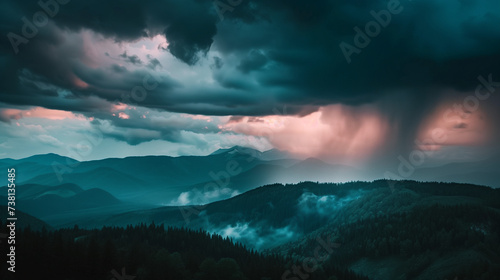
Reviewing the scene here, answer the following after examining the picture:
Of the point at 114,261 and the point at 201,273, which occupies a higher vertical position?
the point at 114,261

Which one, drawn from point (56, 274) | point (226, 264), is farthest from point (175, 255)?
point (56, 274)

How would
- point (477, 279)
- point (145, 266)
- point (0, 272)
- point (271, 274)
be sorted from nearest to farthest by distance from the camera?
point (0, 272) < point (145, 266) < point (271, 274) < point (477, 279)

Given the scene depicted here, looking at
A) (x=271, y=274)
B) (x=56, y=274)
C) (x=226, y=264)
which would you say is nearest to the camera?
(x=56, y=274)

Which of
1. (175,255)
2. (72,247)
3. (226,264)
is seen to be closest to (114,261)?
(72,247)

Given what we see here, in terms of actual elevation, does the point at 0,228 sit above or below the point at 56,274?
above

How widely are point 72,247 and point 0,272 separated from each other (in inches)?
1018

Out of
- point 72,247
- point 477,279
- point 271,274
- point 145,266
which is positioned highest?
point 72,247

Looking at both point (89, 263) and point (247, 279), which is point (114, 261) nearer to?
point (89, 263)

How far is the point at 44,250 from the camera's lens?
126 metres

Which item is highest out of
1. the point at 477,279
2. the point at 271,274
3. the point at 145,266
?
the point at 145,266

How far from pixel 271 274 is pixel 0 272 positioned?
4415 inches

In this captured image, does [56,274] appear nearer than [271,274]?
Yes

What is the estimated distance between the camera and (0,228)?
153250mm

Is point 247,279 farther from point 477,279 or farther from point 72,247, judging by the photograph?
point 477,279
